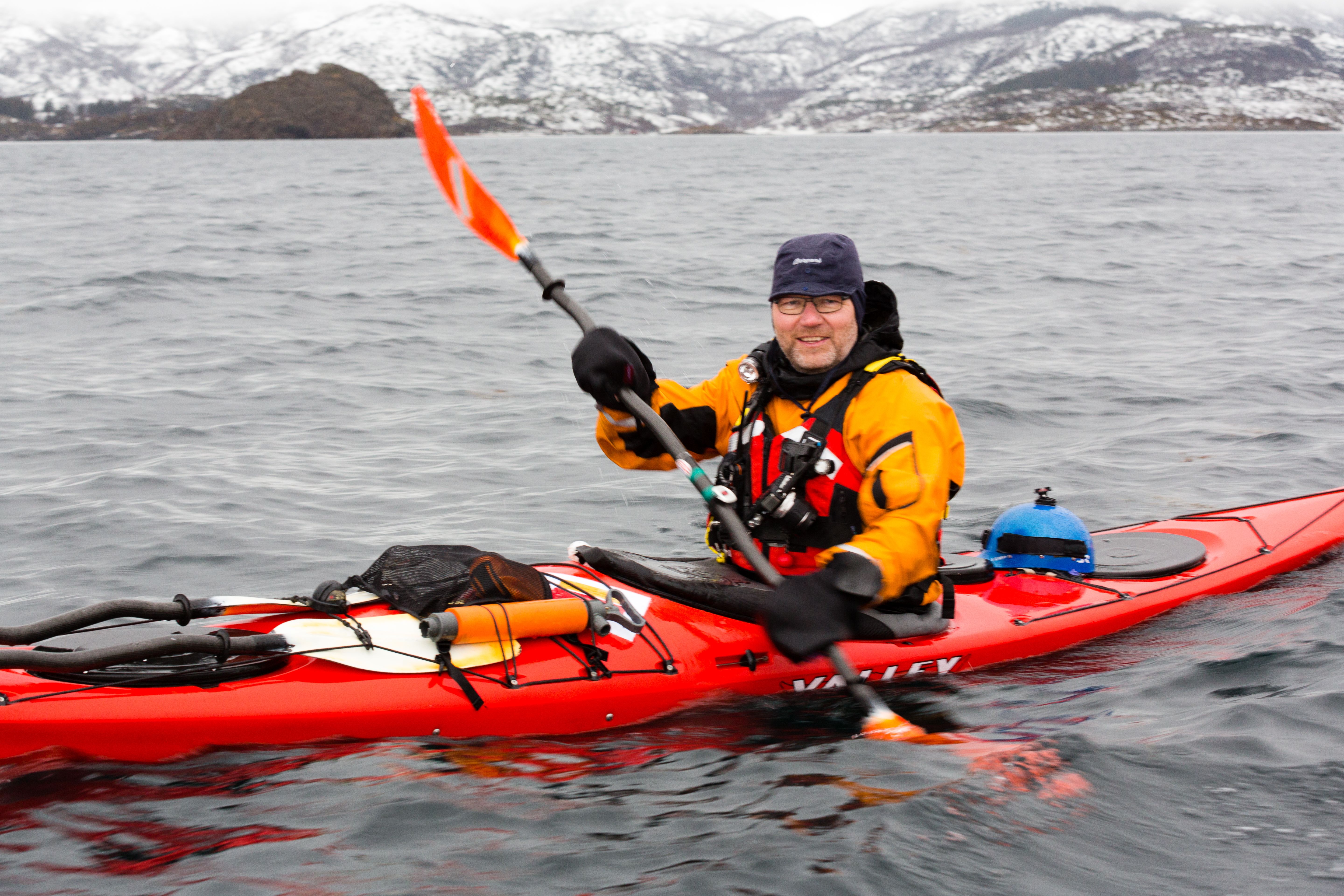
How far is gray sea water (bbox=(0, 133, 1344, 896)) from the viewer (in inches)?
119

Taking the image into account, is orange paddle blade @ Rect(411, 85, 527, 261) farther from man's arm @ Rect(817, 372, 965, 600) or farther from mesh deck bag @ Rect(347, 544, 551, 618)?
man's arm @ Rect(817, 372, 965, 600)

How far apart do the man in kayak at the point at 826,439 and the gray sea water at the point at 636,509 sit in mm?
562

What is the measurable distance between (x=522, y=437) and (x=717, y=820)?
16.7 ft

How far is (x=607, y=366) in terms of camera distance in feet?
12.9

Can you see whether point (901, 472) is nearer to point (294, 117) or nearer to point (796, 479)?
point (796, 479)

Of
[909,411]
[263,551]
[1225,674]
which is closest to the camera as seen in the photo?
[909,411]

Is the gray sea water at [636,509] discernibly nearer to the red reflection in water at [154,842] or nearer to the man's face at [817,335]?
the red reflection in water at [154,842]

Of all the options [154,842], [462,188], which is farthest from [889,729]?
[462,188]

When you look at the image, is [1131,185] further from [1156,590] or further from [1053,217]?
[1156,590]

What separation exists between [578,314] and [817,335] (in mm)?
1070

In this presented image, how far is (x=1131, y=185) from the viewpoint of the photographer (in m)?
30.9

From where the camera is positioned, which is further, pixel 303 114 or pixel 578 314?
pixel 303 114

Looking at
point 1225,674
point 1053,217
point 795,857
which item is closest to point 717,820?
point 795,857

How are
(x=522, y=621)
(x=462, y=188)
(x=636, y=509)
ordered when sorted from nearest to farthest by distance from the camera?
(x=522, y=621) → (x=462, y=188) → (x=636, y=509)
